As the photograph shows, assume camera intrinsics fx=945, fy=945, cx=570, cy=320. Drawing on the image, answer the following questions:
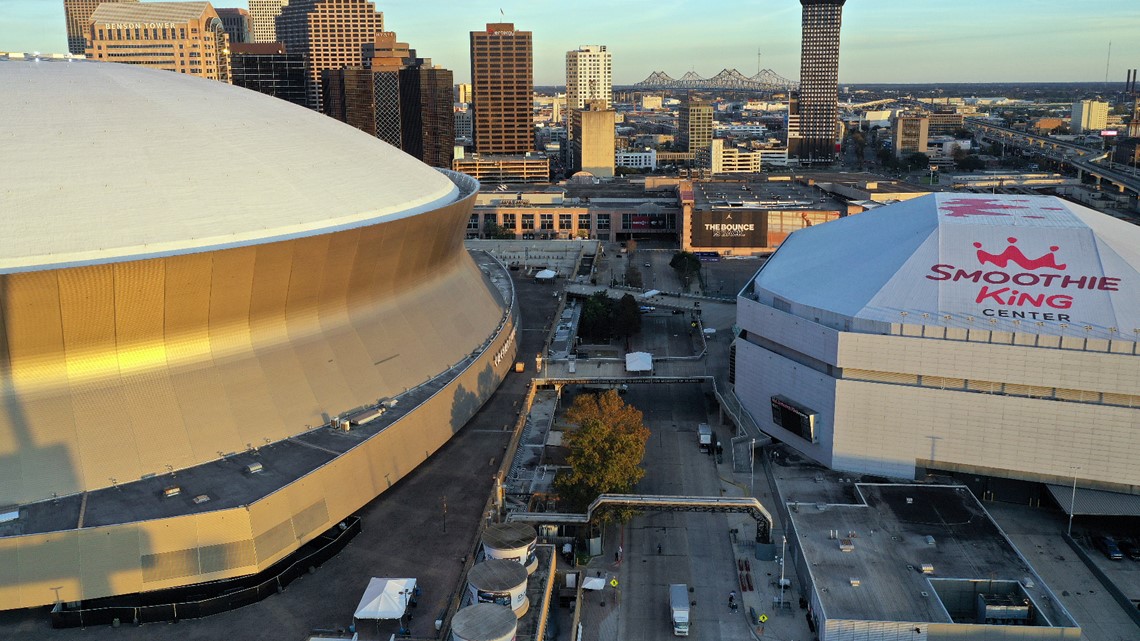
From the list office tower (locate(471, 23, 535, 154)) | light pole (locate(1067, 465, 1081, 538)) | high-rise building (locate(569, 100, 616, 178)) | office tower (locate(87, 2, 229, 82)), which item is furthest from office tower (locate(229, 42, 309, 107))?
light pole (locate(1067, 465, 1081, 538))

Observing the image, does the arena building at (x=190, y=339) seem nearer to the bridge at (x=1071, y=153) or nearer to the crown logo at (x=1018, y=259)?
the crown logo at (x=1018, y=259)

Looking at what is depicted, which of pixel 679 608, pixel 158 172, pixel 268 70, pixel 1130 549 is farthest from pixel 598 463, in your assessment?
pixel 268 70

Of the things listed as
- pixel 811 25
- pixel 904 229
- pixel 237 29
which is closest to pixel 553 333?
pixel 904 229

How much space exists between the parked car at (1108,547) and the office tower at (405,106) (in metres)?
110

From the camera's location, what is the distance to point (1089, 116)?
177 metres

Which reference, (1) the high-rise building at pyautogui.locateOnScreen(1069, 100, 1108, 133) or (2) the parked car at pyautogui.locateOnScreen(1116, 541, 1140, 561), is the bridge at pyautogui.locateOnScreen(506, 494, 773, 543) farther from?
(1) the high-rise building at pyautogui.locateOnScreen(1069, 100, 1108, 133)

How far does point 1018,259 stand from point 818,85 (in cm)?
14011

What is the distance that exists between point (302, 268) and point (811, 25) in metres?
156

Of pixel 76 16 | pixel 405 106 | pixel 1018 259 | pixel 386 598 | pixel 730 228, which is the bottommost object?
pixel 386 598

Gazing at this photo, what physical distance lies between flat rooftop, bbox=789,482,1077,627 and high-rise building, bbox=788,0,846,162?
138 metres

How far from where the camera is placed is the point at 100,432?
77.7ft

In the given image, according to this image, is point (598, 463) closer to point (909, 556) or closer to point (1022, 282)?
point (909, 556)

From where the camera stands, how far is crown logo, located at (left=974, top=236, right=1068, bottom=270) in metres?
31.5

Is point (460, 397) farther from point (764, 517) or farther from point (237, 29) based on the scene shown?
point (237, 29)
